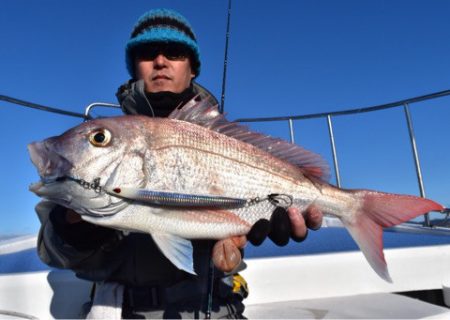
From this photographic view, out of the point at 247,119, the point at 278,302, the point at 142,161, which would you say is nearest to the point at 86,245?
the point at 142,161

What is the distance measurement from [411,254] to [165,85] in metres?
2.59

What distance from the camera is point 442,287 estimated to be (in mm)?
2938

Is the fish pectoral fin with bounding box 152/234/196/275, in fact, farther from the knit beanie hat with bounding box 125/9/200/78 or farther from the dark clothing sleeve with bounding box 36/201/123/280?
the knit beanie hat with bounding box 125/9/200/78

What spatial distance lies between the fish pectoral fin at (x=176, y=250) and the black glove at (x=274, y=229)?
35cm

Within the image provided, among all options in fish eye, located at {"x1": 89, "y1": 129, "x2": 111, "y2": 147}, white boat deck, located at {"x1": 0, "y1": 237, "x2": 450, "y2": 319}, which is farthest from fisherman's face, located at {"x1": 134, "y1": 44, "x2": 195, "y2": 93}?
white boat deck, located at {"x1": 0, "y1": 237, "x2": 450, "y2": 319}

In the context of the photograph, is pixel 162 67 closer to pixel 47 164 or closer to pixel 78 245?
pixel 47 164

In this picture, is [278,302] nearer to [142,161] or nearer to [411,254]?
[411,254]

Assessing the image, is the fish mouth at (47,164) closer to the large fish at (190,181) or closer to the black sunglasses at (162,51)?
the large fish at (190,181)

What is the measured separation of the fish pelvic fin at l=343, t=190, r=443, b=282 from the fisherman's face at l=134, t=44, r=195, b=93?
1480 millimetres

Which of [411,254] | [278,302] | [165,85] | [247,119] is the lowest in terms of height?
[278,302]

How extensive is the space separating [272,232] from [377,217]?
0.62 metres

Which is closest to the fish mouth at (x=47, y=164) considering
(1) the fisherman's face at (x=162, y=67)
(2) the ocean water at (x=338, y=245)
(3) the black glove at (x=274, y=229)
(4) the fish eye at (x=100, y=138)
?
(4) the fish eye at (x=100, y=138)

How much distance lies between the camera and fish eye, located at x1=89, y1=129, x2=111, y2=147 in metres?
1.54

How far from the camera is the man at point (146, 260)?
1714 millimetres
